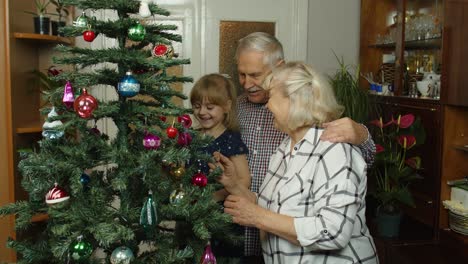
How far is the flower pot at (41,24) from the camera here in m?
2.92

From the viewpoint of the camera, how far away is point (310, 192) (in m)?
1.28

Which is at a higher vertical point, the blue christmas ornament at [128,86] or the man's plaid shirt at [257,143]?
the blue christmas ornament at [128,86]

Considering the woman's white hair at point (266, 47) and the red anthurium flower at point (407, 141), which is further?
the red anthurium flower at point (407, 141)

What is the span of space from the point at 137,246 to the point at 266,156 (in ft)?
2.47

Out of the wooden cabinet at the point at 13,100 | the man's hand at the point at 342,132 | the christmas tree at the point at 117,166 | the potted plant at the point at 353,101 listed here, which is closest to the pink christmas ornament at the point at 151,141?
the christmas tree at the point at 117,166

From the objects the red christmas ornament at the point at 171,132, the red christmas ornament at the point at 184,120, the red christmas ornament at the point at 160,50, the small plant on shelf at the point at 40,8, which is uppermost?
the small plant on shelf at the point at 40,8

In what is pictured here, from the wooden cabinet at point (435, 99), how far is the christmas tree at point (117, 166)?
1625 millimetres

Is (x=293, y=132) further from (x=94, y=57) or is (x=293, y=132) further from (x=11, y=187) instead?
(x=11, y=187)

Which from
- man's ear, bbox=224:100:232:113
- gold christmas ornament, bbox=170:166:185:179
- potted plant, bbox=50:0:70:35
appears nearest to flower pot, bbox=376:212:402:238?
man's ear, bbox=224:100:232:113

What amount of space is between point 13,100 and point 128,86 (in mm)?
1986

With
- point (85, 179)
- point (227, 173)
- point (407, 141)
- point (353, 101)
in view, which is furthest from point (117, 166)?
point (353, 101)

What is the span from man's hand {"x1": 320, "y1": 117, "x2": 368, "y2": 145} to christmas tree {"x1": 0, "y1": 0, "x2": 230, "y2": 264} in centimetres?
37

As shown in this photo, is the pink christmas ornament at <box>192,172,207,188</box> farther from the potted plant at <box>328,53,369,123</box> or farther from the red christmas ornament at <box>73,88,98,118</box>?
the potted plant at <box>328,53,369,123</box>

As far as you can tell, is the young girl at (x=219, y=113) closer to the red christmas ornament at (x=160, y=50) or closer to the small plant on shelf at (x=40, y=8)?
the red christmas ornament at (x=160, y=50)
